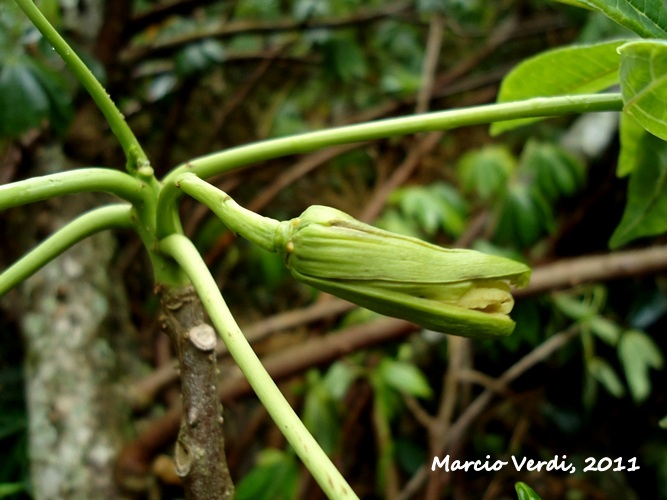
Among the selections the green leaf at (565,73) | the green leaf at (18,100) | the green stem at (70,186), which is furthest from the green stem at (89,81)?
the green leaf at (18,100)

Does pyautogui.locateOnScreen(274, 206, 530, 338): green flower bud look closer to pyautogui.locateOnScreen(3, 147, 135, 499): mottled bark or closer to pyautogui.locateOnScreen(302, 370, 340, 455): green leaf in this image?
pyautogui.locateOnScreen(3, 147, 135, 499): mottled bark

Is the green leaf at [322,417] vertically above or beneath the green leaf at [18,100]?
beneath

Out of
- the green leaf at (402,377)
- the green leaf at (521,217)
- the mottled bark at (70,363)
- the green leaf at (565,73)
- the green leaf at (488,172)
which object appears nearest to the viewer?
the green leaf at (565,73)

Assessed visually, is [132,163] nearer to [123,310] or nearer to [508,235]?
[123,310]

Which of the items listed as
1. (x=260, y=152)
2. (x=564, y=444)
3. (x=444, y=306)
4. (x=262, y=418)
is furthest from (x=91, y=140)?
(x=564, y=444)

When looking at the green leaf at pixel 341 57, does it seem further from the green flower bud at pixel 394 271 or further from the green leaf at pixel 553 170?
the green flower bud at pixel 394 271

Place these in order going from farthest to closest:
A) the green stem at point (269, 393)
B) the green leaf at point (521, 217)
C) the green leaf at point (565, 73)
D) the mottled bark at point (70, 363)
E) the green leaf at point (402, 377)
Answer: the green leaf at point (521, 217) → the green leaf at point (402, 377) → the mottled bark at point (70, 363) → the green leaf at point (565, 73) → the green stem at point (269, 393)
